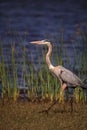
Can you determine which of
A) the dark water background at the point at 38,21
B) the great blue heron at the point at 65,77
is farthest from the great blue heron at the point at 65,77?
the dark water background at the point at 38,21

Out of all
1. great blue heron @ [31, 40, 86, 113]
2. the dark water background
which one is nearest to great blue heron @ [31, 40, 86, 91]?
great blue heron @ [31, 40, 86, 113]

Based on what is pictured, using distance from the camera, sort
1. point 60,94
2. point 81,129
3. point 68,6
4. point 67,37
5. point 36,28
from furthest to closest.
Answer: point 68,6 → point 36,28 → point 67,37 → point 60,94 → point 81,129

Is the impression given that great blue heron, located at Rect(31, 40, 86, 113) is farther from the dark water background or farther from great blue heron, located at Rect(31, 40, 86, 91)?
the dark water background

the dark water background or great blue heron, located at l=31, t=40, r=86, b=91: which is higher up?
great blue heron, located at l=31, t=40, r=86, b=91

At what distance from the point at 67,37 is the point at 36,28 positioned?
11.9 feet

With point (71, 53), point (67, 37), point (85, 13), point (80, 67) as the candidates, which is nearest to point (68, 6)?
point (85, 13)

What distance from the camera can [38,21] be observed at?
2638cm

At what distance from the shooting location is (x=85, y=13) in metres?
30.3

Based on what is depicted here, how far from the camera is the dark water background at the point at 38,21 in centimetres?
1860

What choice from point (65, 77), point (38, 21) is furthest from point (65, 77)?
point (38, 21)

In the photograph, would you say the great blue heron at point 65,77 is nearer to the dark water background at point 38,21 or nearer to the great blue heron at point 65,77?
the great blue heron at point 65,77

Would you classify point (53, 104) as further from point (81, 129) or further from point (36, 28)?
point (36, 28)

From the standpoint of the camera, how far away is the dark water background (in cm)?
1860

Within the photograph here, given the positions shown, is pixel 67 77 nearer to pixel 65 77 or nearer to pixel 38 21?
pixel 65 77
